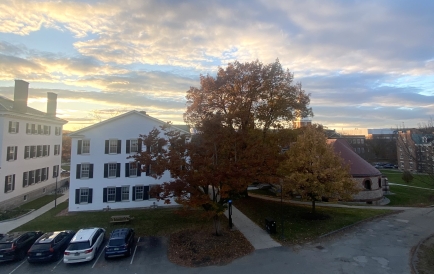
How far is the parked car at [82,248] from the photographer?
14531 mm

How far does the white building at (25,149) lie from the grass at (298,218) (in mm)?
24518

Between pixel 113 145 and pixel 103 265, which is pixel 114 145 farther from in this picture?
pixel 103 265

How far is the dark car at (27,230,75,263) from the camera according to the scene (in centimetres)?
1458

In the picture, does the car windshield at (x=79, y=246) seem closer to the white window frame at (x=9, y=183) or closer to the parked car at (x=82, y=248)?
the parked car at (x=82, y=248)

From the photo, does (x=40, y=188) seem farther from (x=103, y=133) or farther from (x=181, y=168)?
(x=181, y=168)

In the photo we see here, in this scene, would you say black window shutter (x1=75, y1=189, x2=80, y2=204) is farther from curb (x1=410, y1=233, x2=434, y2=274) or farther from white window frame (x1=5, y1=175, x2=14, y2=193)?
curb (x1=410, y1=233, x2=434, y2=274)

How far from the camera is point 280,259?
14914mm

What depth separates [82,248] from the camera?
1480 cm

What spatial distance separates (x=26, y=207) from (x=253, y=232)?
25087mm

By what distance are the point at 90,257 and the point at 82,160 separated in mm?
14433

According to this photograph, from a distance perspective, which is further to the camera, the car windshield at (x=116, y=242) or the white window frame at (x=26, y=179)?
the white window frame at (x=26, y=179)

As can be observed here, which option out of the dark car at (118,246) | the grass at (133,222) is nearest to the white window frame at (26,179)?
the grass at (133,222)

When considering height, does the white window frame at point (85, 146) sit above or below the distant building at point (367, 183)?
above

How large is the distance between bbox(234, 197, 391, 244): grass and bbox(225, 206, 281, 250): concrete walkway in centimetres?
57
